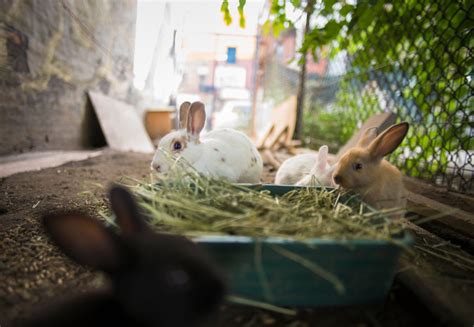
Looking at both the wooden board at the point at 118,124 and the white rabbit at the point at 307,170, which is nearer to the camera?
the white rabbit at the point at 307,170

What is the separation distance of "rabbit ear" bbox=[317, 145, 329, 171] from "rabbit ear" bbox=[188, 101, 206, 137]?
2.84 feet

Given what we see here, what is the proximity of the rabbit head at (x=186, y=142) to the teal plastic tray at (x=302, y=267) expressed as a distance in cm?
114

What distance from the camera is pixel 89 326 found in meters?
0.73

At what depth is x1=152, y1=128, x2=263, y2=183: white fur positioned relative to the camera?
2.09m

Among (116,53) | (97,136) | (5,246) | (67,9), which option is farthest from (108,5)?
(5,246)

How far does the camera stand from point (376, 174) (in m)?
1.88

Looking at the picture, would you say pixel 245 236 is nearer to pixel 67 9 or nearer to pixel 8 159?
pixel 8 159

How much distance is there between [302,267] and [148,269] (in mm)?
483

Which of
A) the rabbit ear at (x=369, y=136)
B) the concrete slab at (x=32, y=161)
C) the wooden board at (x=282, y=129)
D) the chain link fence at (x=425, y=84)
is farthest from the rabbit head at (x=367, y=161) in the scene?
the wooden board at (x=282, y=129)

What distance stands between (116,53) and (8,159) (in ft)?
12.6

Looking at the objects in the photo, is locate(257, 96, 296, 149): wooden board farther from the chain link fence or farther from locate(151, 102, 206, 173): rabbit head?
locate(151, 102, 206, 173): rabbit head

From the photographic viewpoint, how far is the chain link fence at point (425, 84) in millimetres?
2650

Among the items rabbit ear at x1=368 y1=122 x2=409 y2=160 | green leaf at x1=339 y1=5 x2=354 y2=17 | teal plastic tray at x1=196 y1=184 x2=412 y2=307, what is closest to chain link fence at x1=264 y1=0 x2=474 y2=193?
green leaf at x1=339 y1=5 x2=354 y2=17

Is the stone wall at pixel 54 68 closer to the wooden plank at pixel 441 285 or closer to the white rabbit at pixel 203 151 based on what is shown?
the white rabbit at pixel 203 151
